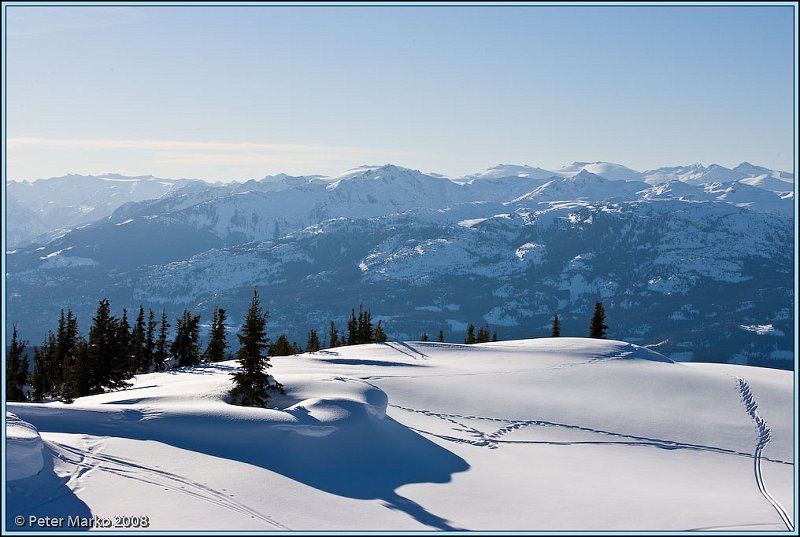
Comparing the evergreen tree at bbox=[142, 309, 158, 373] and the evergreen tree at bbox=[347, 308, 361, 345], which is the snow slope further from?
the evergreen tree at bbox=[347, 308, 361, 345]

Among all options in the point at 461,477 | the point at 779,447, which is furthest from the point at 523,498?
the point at 779,447

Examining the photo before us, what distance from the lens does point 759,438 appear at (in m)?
36.8

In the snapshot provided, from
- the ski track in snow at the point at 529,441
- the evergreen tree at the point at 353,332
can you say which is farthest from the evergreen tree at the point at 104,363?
the evergreen tree at the point at 353,332

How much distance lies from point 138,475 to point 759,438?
3377cm

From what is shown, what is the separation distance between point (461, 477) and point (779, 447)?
67.8ft

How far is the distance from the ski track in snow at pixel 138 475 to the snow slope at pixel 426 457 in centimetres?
7

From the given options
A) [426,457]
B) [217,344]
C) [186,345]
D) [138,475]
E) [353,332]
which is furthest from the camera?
[353,332]

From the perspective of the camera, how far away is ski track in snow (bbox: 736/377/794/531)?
24.1 m

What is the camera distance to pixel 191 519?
18734mm

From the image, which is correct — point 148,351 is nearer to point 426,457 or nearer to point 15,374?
point 15,374

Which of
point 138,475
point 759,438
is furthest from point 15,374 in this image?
point 759,438

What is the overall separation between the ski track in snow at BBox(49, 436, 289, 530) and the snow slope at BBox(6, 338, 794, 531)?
0.22 feet

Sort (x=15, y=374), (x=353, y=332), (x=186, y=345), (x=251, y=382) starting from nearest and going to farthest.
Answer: (x=251, y=382)
(x=15, y=374)
(x=186, y=345)
(x=353, y=332)

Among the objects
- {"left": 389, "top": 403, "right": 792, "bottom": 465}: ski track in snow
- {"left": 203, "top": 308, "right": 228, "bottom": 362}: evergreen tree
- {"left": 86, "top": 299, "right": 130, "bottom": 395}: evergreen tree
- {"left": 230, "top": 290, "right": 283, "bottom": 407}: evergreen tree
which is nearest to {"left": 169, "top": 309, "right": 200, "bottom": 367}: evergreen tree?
{"left": 203, "top": 308, "right": 228, "bottom": 362}: evergreen tree
